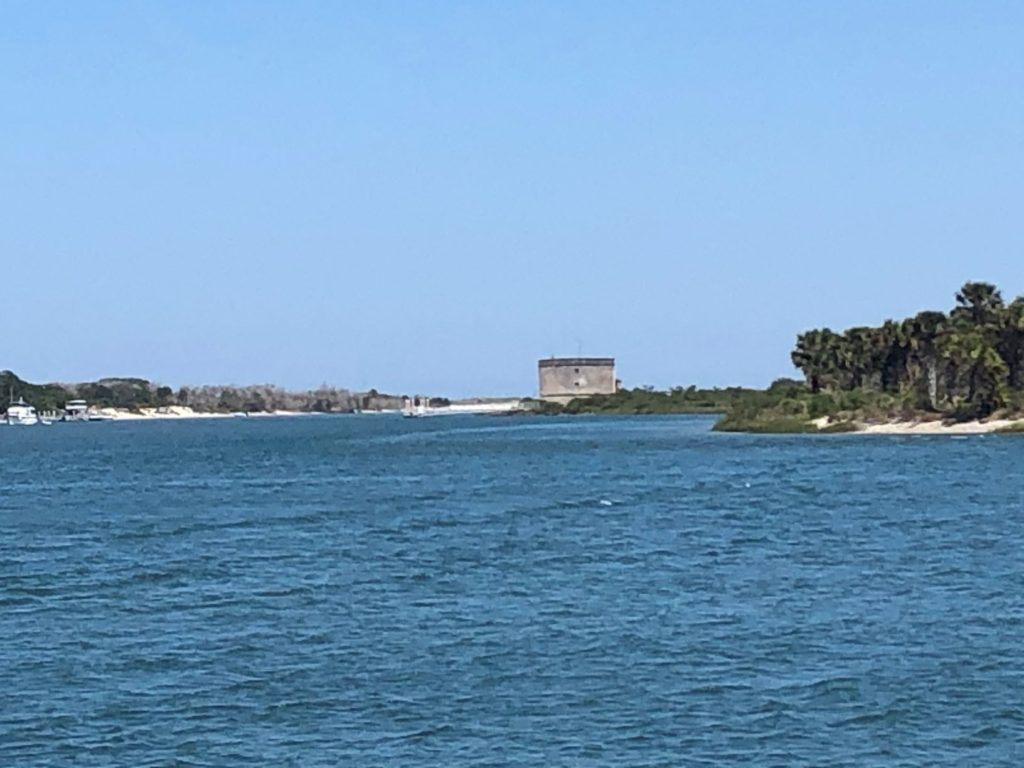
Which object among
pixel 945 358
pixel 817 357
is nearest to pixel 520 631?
pixel 945 358

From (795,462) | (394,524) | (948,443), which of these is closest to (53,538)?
(394,524)

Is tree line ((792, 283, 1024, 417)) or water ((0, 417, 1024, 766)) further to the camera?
tree line ((792, 283, 1024, 417))

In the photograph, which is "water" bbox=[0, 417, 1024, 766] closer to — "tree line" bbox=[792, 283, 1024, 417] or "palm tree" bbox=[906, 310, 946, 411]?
"tree line" bbox=[792, 283, 1024, 417]

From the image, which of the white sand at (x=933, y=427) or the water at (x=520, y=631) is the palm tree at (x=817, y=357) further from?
the water at (x=520, y=631)

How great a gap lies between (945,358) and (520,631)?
98054 mm

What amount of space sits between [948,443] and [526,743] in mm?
93295

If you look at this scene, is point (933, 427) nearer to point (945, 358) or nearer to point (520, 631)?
point (945, 358)

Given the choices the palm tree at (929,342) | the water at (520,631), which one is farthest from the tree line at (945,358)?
the water at (520,631)

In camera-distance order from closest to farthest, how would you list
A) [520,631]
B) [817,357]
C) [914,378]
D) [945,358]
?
[520,631] < [945,358] < [914,378] < [817,357]

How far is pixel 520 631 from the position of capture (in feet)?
97.2

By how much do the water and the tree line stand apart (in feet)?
187

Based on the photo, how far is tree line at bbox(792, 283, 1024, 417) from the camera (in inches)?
4678

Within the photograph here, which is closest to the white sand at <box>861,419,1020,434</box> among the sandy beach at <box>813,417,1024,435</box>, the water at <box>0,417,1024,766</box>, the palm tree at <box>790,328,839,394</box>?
the sandy beach at <box>813,417,1024,435</box>

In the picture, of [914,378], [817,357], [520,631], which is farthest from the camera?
[817,357]
